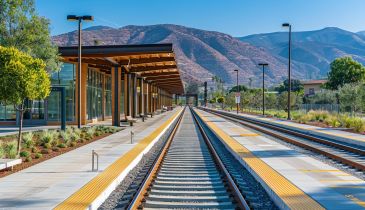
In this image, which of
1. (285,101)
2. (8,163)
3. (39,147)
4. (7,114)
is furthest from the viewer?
(285,101)

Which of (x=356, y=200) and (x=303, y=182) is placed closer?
(x=356, y=200)

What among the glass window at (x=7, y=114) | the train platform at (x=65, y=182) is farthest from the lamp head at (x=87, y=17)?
the glass window at (x=7, y=114)

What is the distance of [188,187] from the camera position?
11.2 m

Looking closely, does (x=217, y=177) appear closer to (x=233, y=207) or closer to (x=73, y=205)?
(x=233, y=207)

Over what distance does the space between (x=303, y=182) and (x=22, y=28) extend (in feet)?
67.1

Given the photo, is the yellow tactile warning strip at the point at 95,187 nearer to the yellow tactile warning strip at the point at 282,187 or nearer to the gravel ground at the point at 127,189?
the gravel ground at the point at 127,189

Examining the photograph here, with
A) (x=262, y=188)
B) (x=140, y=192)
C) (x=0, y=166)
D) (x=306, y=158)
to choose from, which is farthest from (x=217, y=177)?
(x=0, y=166)

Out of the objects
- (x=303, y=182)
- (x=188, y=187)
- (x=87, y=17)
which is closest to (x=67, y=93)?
(x=87, y=17)

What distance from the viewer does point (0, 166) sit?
12.4 metres

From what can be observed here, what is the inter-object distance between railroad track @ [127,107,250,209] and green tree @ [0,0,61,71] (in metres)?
13.2

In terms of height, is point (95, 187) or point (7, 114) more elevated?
point (7, 114)

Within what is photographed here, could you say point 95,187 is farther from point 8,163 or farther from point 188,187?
point 8,163

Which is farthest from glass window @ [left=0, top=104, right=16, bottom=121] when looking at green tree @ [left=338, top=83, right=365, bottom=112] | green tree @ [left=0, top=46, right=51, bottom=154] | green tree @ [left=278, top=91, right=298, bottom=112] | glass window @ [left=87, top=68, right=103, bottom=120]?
green tree @ [left=278, top=91, right=298, bottom=112]

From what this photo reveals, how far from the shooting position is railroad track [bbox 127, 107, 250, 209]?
935cm
